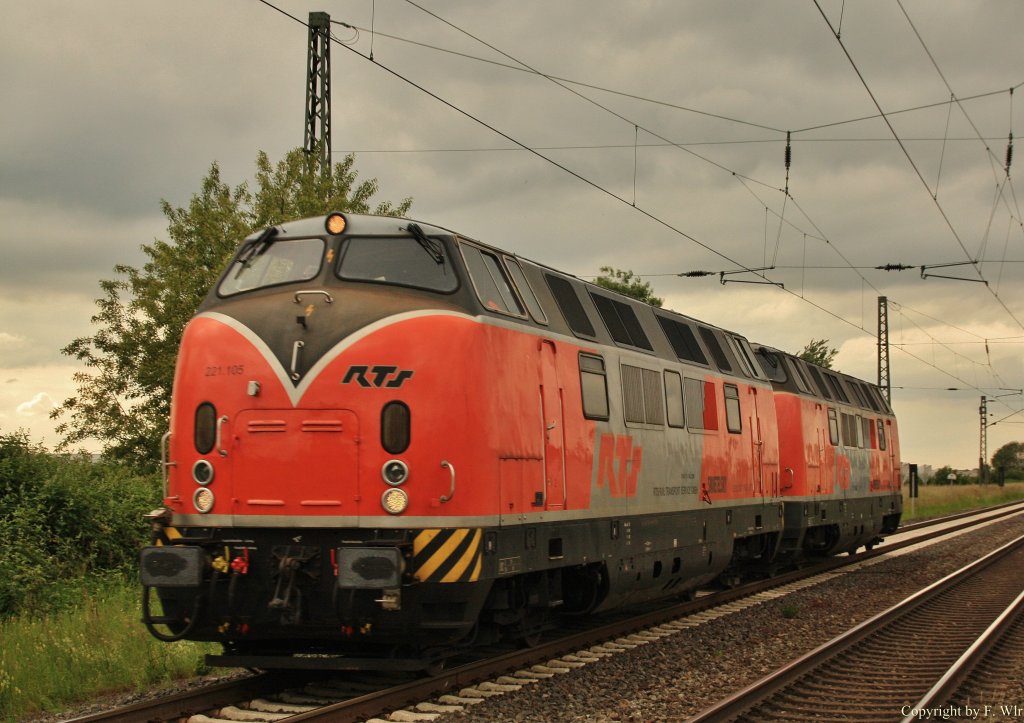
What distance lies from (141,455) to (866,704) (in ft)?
51.1

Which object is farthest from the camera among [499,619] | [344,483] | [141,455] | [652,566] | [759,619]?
[141,455]

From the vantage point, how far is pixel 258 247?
1020 centimetres

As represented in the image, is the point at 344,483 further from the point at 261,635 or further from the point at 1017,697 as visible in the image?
the point at 1017,697

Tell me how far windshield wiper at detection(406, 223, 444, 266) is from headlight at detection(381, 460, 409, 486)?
190 centimetres

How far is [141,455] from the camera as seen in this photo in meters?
21.2

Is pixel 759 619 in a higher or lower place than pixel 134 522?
lower

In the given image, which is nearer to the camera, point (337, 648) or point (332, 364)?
point (332, 364)

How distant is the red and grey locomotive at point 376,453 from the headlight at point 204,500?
1cm

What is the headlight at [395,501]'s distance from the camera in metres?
8.61

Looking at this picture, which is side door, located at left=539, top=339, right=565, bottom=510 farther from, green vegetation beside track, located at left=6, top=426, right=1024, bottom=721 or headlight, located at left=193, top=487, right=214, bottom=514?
green vegetation beside track, located at left=6, top=426, right=1024, bottom=721

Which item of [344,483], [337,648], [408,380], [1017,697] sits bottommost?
[1017,697]

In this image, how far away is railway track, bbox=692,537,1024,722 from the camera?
9141 mm

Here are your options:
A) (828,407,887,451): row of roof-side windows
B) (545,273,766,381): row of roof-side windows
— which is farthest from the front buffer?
(828,407,887,451): row of roof-side windows

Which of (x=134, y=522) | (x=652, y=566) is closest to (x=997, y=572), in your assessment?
(x=652, y=566)
